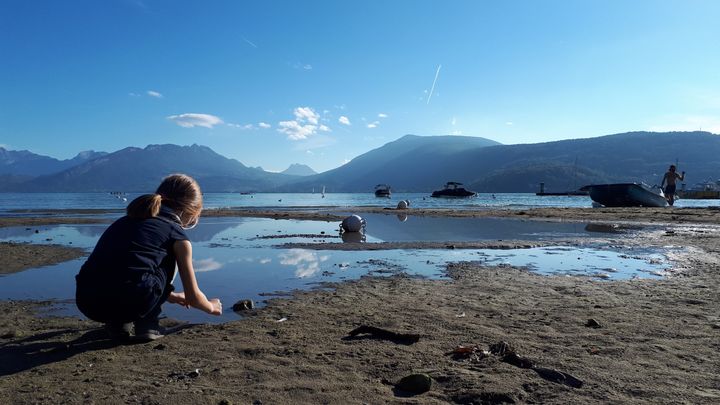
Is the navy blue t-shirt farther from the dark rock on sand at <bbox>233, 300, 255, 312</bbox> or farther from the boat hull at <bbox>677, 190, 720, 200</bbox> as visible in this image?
the boat hull at <bbox>677, 190, 720, 200</bbox>

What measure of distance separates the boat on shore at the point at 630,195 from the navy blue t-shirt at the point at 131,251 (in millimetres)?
43214

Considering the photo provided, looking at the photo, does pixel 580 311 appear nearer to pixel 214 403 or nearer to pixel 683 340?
pixel 683 340

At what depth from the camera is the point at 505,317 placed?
557 centimetres

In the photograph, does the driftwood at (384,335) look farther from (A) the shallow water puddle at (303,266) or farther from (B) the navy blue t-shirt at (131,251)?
(B) the navy blue t-shirt at (131,251)

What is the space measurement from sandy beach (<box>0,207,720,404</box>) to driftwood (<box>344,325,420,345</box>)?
0.01 metres

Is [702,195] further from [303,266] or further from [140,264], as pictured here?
[140,264]

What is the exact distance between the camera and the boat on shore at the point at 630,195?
39.4 m

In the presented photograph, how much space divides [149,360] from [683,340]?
17.2 ft

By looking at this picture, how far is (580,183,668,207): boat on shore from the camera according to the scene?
39.4m

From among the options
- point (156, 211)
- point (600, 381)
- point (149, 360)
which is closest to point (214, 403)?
point (149, 360)

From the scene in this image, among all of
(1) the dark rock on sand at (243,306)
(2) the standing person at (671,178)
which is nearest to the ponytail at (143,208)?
(1) the dark rock on sand at (243,306)

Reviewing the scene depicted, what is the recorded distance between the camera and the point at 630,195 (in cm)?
3956

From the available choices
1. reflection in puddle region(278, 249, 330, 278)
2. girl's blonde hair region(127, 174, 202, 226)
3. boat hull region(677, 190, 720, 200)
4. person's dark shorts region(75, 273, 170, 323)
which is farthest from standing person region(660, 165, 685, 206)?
boat hull region(677, 190, 720, 200)

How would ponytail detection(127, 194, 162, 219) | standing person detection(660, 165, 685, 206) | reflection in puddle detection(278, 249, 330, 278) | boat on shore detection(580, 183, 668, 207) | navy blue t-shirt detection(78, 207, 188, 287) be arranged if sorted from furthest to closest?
boat on shore detection(580, 183, 668, 207) → standing person detection(660, 165, 685, 206) → reflection in puddle detection(278, 249, 330, 278) → ponytail detection(127, 194, 162, 219) → navy blue t-shirt detection(78, 207, 188, 287)
